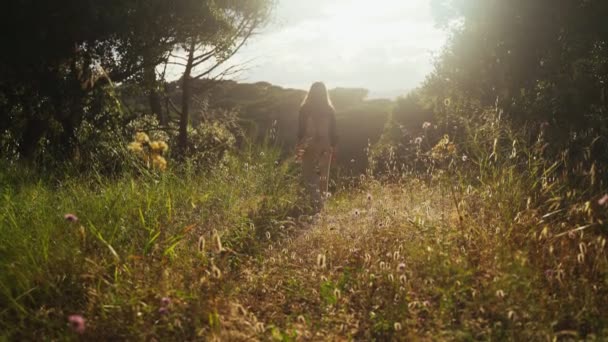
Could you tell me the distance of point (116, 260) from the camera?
305 centimetres

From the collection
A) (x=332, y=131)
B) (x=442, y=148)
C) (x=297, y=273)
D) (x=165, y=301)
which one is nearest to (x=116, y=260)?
(x=165, y=301)

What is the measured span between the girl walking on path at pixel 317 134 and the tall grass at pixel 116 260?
351 centimetres

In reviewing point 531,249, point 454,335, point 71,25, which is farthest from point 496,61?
point 454,335

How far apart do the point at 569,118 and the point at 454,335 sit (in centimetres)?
1048

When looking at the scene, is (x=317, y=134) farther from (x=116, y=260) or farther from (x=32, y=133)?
(x=32, y=133)

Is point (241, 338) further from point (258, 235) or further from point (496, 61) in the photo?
point (496, 61)

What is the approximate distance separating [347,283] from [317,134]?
493 cm

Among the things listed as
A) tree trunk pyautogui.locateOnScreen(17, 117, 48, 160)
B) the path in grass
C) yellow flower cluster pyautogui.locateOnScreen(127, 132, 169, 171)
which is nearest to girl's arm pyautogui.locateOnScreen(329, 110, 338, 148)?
the path in grass

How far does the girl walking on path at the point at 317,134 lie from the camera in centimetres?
822

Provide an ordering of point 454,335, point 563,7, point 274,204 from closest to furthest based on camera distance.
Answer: point 454,335 → point 274,204 → point 563,7

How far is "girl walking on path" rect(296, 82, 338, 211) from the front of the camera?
27.0ft

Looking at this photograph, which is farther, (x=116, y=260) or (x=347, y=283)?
(x=347, y=283)

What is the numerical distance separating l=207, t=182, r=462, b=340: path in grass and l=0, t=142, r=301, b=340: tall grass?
10.4 inches

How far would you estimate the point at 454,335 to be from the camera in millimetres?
2715
